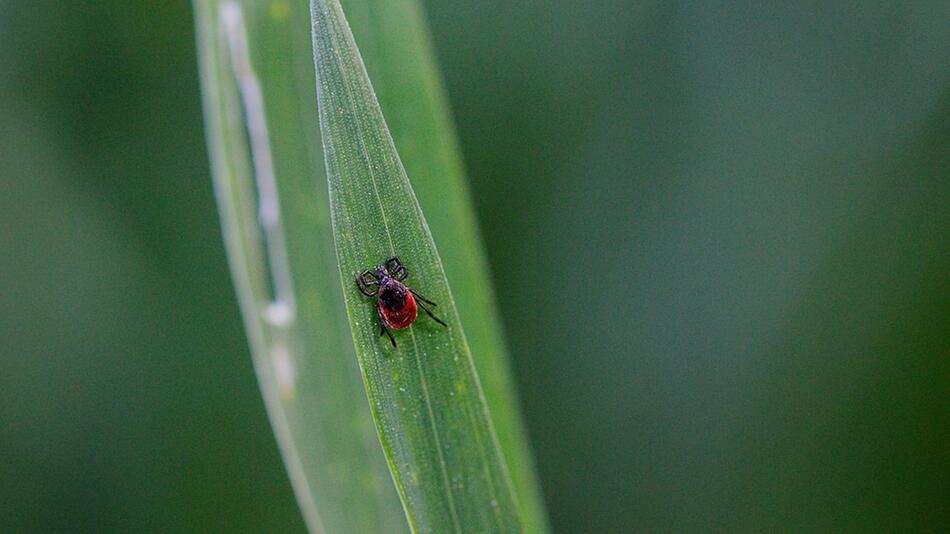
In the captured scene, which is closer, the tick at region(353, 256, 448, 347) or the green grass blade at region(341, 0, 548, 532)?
the tick at region(353, 256, 448, 347)

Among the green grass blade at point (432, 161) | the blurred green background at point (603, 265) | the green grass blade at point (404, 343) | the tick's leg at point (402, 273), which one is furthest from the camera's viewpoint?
the blurred green background at point (603, 265)

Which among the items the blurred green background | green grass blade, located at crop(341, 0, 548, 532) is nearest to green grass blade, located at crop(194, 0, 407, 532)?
green grass blade, located at crop(341, 0, 548, 532)

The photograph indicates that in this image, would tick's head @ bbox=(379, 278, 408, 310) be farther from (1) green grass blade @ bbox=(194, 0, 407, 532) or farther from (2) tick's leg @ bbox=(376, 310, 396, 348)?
(1) green grass blade @ bbox=(194, 0, 407, 532)

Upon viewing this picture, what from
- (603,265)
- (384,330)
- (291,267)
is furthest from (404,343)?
(603,265)

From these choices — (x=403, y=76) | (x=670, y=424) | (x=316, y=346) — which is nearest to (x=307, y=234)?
(x=316, y=346)

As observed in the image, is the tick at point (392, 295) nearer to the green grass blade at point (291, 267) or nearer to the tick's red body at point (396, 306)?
the tick's red body at point (396, 306)

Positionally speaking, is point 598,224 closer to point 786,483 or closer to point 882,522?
point 786,483

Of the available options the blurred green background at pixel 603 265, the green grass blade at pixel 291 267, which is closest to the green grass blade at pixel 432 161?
the green grass blade at pixel 291 267
